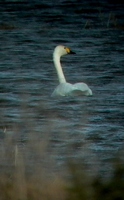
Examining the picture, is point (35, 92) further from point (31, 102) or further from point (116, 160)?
point (116, 160)

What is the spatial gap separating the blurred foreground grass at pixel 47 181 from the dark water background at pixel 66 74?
0.74ft

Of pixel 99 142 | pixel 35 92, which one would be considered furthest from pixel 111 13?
pixel 99 142

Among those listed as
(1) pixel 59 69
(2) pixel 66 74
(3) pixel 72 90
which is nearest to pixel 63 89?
(3) pixel 72 90

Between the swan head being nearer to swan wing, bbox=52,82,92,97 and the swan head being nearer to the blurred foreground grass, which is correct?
swan wing, bbox=52,82,92,97

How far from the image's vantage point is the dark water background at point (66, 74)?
33.4 feet

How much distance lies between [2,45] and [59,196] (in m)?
13.8

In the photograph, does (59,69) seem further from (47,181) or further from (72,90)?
(47,181)

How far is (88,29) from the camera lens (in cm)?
2227

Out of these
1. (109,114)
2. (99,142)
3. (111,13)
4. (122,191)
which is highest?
(111,13)

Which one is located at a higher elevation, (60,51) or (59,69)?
(60,51)

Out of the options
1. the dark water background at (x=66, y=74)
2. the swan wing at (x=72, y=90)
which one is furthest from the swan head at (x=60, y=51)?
the swan wing at (x=72, y=90)

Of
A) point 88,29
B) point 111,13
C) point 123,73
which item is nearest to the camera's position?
point 123,73

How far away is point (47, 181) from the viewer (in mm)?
6668

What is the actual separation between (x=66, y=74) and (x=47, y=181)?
953 centimetres
